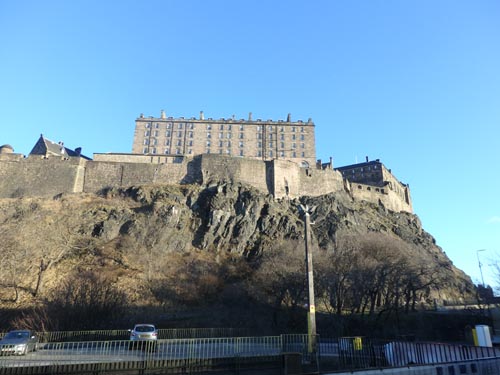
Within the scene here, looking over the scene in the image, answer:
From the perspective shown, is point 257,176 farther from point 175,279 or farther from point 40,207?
point 40,207

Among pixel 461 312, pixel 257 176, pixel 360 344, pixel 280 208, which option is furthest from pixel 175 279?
pixel 461 312

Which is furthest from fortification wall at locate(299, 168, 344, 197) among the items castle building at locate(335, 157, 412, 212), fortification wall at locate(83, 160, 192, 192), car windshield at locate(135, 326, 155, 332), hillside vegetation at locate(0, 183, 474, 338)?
car windshield at locate(135, 326, 155, 332)

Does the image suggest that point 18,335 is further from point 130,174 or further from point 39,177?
point 39,177

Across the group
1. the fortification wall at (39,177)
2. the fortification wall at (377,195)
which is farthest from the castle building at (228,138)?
the fortification wall at (39,177)

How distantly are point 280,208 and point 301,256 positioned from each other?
690 inches

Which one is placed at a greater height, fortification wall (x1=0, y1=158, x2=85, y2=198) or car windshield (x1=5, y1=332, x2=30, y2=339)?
fortification wall (x1=0, y1=158, x2=85, y2=198)

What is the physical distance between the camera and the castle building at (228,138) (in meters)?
75.8

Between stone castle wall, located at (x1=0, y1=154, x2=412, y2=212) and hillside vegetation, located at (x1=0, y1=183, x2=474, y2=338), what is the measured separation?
2.97 metres

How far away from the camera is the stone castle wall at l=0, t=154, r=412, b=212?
50.8 meters

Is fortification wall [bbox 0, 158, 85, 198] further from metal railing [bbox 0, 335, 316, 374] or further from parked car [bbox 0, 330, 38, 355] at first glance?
metal railing [bbox 0, 335, 316, 374]

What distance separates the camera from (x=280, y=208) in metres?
Result: 52.3

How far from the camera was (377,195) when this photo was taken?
67375 mm

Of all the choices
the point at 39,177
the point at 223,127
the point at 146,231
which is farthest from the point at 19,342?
the point at 223,127

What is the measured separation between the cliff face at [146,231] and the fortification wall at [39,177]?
9.11 ft
